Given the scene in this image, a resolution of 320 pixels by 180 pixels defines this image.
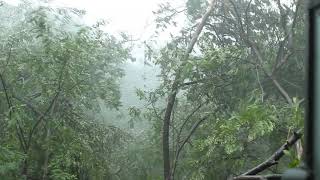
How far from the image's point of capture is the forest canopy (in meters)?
7.57

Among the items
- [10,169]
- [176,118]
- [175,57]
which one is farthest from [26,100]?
[176,118]

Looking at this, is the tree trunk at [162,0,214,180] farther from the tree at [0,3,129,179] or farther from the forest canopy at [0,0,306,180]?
the tree at [0,3,129,179]

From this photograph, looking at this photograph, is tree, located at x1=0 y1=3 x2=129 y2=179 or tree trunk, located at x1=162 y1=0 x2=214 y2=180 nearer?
tree, located at x1=0 y1=3 x2=129 y2=179

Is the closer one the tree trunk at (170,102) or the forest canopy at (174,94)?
the forest canopy at (174,94)

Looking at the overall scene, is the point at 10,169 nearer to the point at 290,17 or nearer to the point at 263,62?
the point at 263,62

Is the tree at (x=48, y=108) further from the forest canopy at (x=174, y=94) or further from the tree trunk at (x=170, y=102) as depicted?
the tree trunk at (x=170, y=102)

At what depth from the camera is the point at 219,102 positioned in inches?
353

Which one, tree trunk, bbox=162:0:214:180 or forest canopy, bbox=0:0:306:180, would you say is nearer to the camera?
forest canopy, bbox=0:0:306:180

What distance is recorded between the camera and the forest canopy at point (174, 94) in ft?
24.8

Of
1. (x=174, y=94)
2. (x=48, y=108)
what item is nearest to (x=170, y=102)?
(x=174, y=94)

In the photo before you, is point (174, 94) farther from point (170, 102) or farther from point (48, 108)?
point (48, 108)

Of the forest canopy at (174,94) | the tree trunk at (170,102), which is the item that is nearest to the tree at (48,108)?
the forest canopy at (174,94)

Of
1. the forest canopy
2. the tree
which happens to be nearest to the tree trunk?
the forest canopy

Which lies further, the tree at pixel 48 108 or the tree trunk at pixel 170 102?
the tree trunk at pixel 170 102
